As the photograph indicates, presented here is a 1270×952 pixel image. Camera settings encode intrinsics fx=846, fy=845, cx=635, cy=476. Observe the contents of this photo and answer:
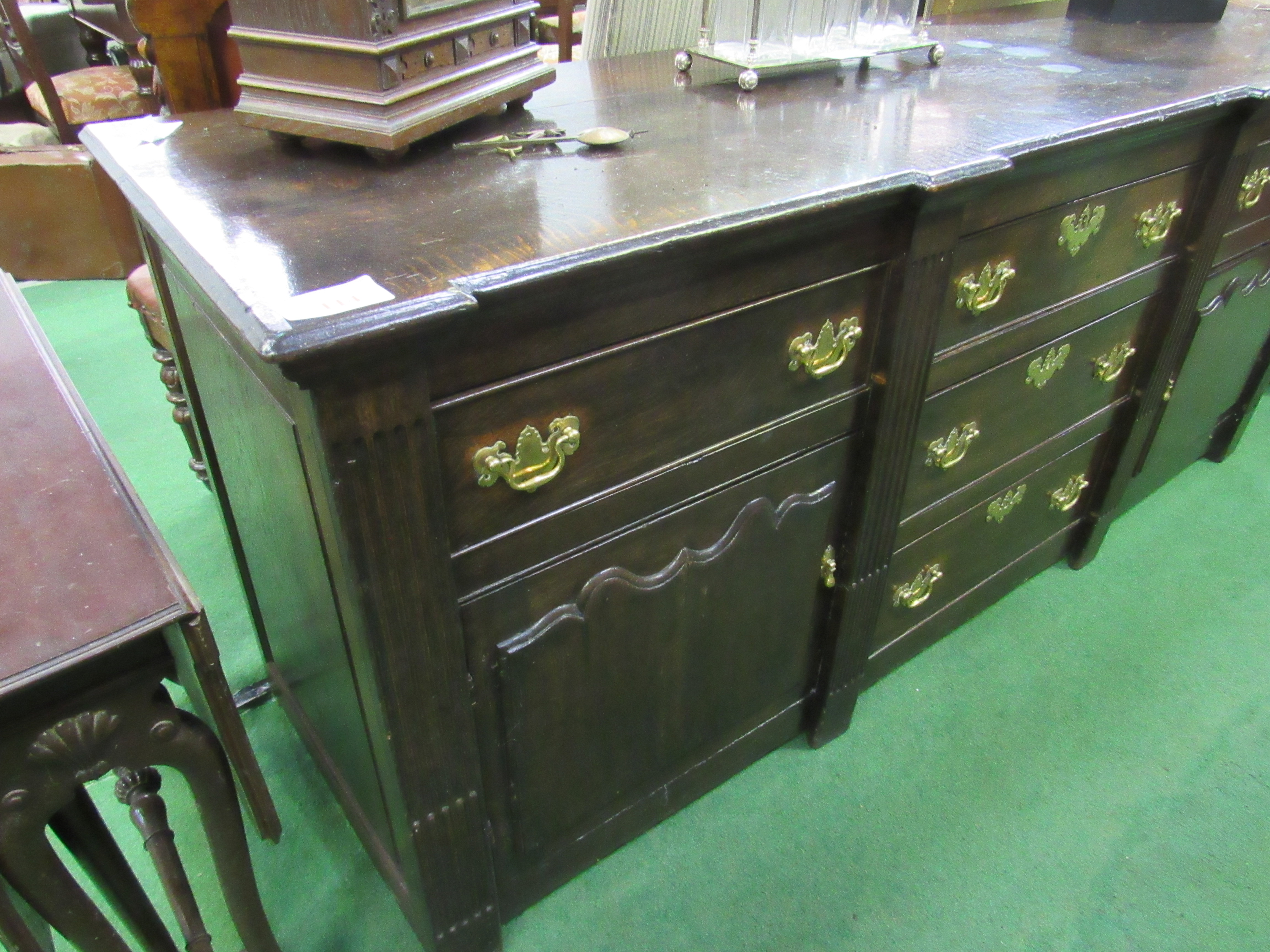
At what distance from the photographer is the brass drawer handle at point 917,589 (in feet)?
4.44

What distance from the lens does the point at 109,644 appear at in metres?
0.60

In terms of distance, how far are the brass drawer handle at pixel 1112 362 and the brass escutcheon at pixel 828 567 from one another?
614 mm

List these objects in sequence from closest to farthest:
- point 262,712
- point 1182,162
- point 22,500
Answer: point 22,500 < point 1182,162 < point 262,712

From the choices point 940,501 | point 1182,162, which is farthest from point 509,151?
point 1182,162

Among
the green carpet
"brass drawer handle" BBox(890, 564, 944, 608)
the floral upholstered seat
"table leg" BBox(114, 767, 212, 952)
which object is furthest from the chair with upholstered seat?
"brass drawer handle" BBox(890, 564, 944, 608)

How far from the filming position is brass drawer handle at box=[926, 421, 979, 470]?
3.93 feet

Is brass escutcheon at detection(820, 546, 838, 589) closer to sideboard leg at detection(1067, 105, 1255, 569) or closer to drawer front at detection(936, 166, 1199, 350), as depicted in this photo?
drawer front at detection(936, 166, 1199, 350)

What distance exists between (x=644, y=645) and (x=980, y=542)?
0.75 metres

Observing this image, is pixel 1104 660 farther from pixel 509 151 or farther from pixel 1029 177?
pixel 509 151

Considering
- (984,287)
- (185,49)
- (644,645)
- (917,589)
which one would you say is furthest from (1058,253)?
(185,49)

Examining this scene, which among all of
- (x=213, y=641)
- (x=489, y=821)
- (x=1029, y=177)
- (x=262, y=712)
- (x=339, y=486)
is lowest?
(x=262, y=712)

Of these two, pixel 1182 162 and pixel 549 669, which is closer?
pixel 549 669

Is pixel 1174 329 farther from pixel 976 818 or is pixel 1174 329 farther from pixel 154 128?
pixel 154 128

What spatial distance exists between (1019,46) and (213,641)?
1619 mm
